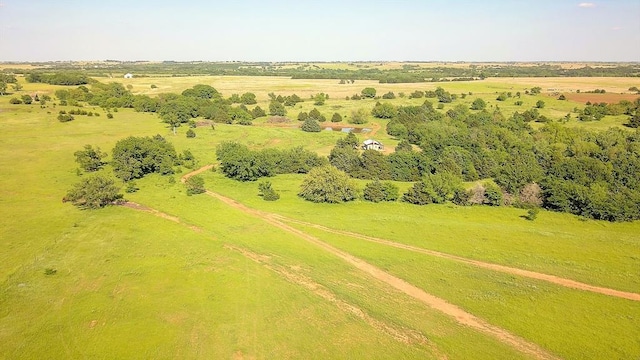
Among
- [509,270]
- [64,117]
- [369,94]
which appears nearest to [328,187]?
[509,270]

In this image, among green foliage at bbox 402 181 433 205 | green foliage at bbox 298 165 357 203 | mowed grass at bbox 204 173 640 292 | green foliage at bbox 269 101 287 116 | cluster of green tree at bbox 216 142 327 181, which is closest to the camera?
mowed grass at bbox 204 173 640 292

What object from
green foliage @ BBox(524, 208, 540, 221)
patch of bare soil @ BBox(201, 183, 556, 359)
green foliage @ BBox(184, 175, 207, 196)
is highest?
green foliage @ BBox(184, 175, 207, 196)

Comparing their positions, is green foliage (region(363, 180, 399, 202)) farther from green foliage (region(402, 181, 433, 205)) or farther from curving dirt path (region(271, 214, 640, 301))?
curving dirt path (region(271, 214, 640, 301))

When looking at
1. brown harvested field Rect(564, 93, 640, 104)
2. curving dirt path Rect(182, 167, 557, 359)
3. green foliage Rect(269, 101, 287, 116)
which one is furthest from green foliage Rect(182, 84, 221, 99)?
brown harvested field Rect(564, 93, 640, 104)

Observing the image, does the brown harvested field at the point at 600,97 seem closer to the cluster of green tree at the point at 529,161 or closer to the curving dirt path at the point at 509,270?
the cluster of green tree at the point at 529,161

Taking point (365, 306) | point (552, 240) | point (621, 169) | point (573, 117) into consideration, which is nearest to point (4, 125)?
point (365, 306)

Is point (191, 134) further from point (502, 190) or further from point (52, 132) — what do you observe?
point (502, 190)

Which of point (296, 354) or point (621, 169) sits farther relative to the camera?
point (621, 169)
